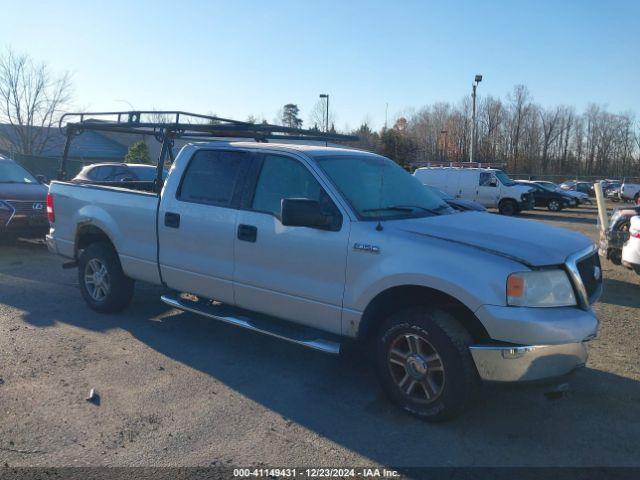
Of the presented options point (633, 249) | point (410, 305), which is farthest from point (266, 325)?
point (633, 249)

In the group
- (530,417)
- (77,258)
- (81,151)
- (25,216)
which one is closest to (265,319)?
(530,417)

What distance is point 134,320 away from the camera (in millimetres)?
6645

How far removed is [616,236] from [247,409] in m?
7.63

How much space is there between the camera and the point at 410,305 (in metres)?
4.38

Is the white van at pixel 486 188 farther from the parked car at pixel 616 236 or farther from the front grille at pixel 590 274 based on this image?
the front grille at pixel 590 274

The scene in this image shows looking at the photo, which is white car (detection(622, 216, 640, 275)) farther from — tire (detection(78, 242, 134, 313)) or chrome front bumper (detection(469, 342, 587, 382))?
→ tire (detection(78, 242, 134, 313))

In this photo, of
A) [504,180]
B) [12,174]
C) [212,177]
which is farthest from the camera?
[504,180]

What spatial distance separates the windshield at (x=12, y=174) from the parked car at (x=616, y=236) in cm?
1099

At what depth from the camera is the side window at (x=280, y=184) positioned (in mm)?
4918

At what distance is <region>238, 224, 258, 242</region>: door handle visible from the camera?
5.05 meters

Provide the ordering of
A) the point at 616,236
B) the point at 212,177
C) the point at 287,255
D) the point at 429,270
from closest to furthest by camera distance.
A: the point at 429,270
the point at 287,255
the point at 212,177
the point at 616,236

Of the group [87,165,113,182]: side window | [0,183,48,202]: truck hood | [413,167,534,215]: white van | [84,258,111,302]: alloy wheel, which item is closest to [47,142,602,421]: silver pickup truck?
[84,258,111,302]: alloy wheel

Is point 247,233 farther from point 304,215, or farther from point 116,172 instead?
point 116,172

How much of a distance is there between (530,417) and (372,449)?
131 cm
